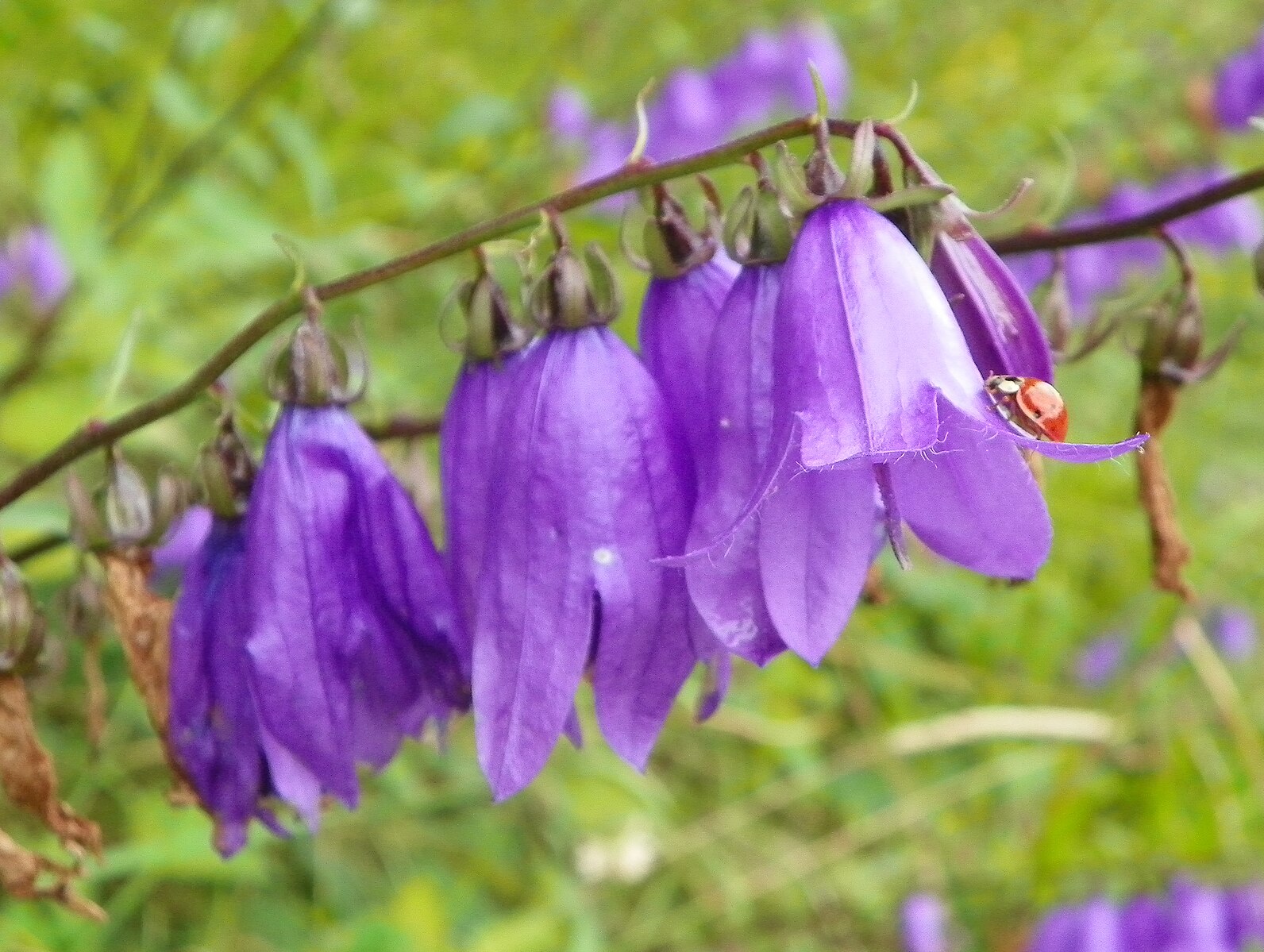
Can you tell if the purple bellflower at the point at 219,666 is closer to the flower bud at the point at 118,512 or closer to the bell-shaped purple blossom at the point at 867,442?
the flower bud at the point at 118,512

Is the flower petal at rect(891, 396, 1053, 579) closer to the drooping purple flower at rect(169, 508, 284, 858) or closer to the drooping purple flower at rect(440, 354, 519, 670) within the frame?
the drooping purple flower at rect(440, 354, 519, 670)

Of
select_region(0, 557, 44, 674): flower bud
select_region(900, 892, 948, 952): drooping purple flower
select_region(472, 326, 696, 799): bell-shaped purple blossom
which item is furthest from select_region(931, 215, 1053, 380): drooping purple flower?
select_region(900, 892, 948, 952): drooping purple flower

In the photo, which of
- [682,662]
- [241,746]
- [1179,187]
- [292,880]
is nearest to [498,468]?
[682,662]

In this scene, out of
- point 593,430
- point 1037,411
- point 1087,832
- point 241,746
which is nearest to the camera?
point 1037,411

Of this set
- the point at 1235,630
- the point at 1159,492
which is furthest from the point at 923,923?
the point at 1159,492

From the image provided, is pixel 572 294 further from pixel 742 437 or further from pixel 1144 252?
pixel 1144 252

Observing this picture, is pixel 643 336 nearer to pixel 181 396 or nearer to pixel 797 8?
pixel 181 396

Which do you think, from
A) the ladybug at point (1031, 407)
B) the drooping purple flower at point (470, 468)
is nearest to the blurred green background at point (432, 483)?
the drooping purple flower at point (470, 468)
